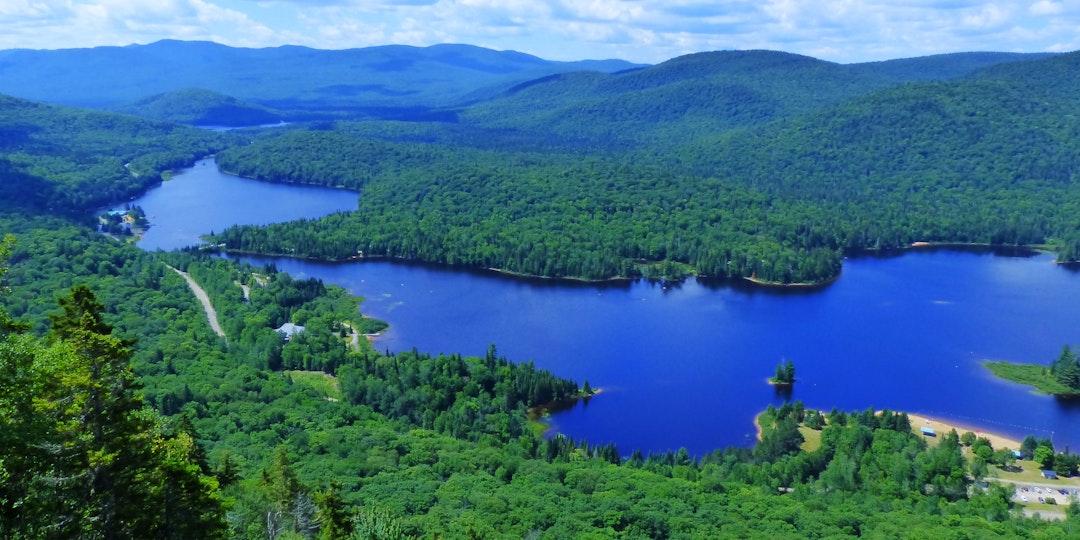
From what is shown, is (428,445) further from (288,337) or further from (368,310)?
(368,310)

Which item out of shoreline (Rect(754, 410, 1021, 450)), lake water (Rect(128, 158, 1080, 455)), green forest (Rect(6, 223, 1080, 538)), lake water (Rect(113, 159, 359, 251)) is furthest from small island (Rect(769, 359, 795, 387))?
lake water (Rect(113, 159, 359, 251))

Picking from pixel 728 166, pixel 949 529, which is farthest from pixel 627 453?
pixel 728 166

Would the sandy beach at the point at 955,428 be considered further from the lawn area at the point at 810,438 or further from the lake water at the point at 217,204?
the lake water at the point at 217,204

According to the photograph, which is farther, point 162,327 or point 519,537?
point 162,327

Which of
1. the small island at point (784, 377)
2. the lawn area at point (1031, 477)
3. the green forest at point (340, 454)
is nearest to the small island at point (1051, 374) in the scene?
the small island at point (784, 377)

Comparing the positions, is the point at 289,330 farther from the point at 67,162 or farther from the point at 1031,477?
the point at 67,162

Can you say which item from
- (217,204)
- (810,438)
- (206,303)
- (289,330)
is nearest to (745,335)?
(810,438)
